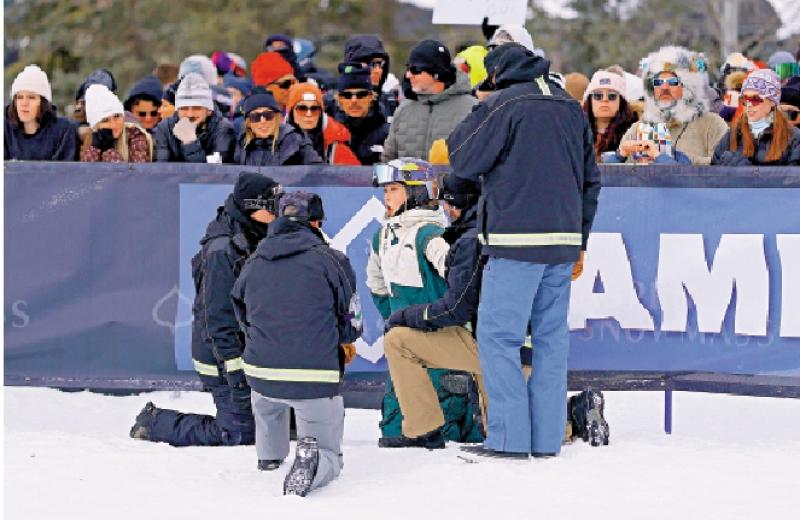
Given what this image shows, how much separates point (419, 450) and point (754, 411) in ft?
7.97

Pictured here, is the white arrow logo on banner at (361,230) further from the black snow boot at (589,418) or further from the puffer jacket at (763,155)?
the puffer jacket at (763,155)

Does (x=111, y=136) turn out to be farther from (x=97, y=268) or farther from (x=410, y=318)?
(x=410, y=318)

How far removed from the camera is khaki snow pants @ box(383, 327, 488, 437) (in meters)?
8.82

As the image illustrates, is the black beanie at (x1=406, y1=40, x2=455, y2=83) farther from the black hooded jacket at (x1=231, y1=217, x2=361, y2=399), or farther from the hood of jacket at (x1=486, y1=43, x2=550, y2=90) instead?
the black hooded jacket at (x1=231, y1=217, x2=361, y2=399)

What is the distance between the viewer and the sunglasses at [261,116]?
35.1 feet

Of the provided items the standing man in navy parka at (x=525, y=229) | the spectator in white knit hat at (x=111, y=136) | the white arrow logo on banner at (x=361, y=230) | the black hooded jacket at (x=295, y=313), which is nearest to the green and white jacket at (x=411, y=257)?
the standing man in navy parka at (x=525, y=229)

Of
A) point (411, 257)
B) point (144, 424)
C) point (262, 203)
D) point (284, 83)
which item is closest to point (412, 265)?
point (411, 257)

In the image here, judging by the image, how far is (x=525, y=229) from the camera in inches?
327

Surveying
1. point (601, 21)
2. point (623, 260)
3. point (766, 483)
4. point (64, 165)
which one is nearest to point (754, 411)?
point (623, 260)

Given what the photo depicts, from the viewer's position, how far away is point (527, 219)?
8.30 metres

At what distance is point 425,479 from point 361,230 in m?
2.14

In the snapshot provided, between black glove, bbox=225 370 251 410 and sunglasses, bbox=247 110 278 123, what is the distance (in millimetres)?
2172

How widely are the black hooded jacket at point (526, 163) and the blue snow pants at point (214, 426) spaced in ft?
5.60

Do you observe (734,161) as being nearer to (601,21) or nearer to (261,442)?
(261,442)
